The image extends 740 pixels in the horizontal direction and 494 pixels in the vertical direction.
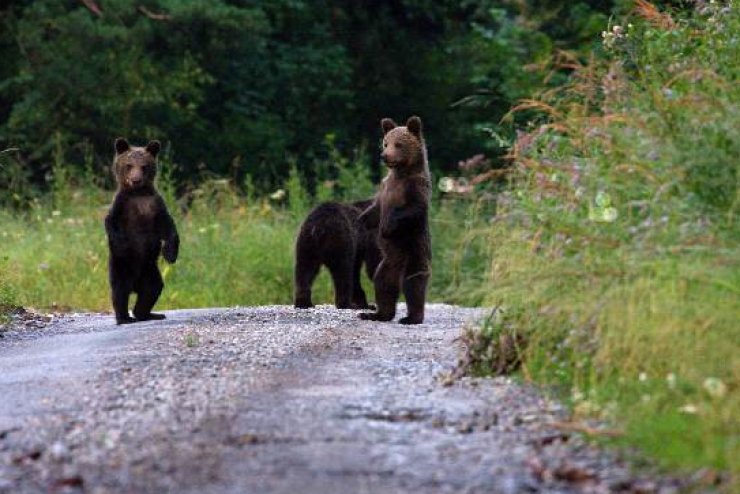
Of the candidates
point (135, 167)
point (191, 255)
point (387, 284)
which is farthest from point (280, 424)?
point (191, 255)

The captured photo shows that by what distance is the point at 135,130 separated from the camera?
92.9ft

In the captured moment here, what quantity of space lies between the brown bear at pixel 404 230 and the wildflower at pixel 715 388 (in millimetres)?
5830

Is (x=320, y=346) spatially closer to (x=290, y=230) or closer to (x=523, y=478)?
(x=523, y=478)

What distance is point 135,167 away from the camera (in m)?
13.4

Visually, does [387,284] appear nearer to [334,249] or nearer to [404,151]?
[404,151]

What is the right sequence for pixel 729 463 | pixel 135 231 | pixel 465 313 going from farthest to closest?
1. pixel 465 313
2. pixel 135 231
3. pixel 729 463

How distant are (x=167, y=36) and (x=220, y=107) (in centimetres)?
351

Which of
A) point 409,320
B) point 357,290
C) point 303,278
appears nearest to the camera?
point 409,320

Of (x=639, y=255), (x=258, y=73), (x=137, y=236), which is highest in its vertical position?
(x=258, y=73)

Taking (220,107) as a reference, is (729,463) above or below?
below

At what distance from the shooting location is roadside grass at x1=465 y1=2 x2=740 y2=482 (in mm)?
7078

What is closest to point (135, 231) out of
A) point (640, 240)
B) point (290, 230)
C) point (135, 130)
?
point (640, 240)

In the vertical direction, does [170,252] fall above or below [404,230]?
below

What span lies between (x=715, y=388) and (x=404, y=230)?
19.5ft
